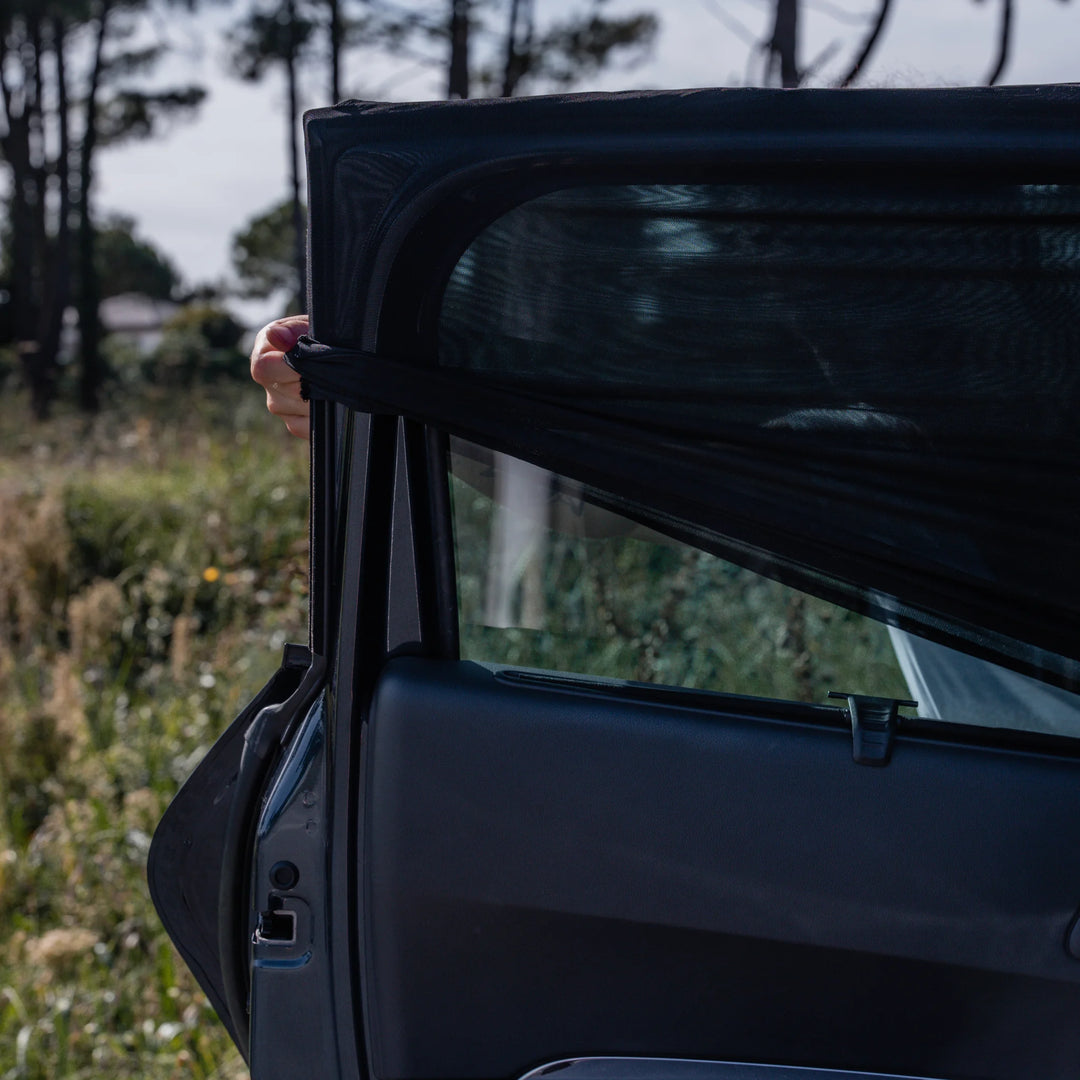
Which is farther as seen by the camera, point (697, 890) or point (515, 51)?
point (515, 51)

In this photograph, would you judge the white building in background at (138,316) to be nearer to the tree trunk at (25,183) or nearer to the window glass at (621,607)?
the tree trunk at (25,183)

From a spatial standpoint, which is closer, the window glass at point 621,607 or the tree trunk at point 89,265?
the window glass at point 621,607

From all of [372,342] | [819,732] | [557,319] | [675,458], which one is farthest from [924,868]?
[372,342]

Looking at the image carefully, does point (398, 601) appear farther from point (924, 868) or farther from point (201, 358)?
point (201, 358)

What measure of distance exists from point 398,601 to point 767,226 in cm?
63

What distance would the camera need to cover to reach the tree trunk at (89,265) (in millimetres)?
23188

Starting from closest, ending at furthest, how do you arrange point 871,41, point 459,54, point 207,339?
point 871,41
point 459,54
point 207,339

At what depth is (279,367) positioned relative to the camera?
6.10ft

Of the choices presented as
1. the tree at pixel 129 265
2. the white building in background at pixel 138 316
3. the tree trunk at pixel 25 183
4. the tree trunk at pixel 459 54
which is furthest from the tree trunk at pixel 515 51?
the white building in background at pixel 138 316

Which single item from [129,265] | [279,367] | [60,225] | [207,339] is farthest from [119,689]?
[129,265]

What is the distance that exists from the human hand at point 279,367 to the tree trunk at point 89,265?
22.3 metres

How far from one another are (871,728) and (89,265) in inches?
1014

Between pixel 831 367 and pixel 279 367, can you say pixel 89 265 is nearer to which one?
pixel 279 367

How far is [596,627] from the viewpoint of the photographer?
1.68 m
